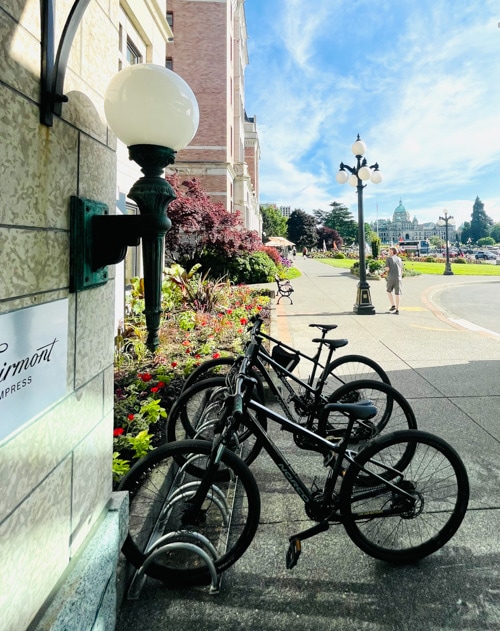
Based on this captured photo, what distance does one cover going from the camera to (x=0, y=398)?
1.12 m

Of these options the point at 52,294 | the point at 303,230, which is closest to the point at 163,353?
the point at 52,294

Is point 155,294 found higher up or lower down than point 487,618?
higher up

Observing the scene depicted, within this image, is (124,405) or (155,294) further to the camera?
(124,405)

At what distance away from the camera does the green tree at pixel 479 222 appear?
5315 inches

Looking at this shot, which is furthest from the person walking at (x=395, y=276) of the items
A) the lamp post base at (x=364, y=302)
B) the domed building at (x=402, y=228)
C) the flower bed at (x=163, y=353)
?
the domed building at (x=402, y=228)

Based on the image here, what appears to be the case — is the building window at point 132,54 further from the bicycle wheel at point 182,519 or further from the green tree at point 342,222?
the green tree at point 342,222

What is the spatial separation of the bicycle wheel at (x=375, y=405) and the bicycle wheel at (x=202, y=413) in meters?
0.65

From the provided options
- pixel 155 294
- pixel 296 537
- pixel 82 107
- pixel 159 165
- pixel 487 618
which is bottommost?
pixel 487 618

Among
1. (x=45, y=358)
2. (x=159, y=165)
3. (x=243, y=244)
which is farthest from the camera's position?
(x=243, y=244)

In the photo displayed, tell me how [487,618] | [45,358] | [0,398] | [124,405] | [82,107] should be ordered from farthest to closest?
[124,405] < [487,618] < [82,107] < [45,358] < [0,398]

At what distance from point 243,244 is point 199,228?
8.79 ft

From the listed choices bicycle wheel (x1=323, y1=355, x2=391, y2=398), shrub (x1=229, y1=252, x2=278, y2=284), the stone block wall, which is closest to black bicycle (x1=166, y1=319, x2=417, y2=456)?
bicycle wheel (x1=323, y1=355, x2=391, y2=398)

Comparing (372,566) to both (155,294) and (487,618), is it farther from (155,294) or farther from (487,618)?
(155,294)

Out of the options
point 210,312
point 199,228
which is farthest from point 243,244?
point 210,312
